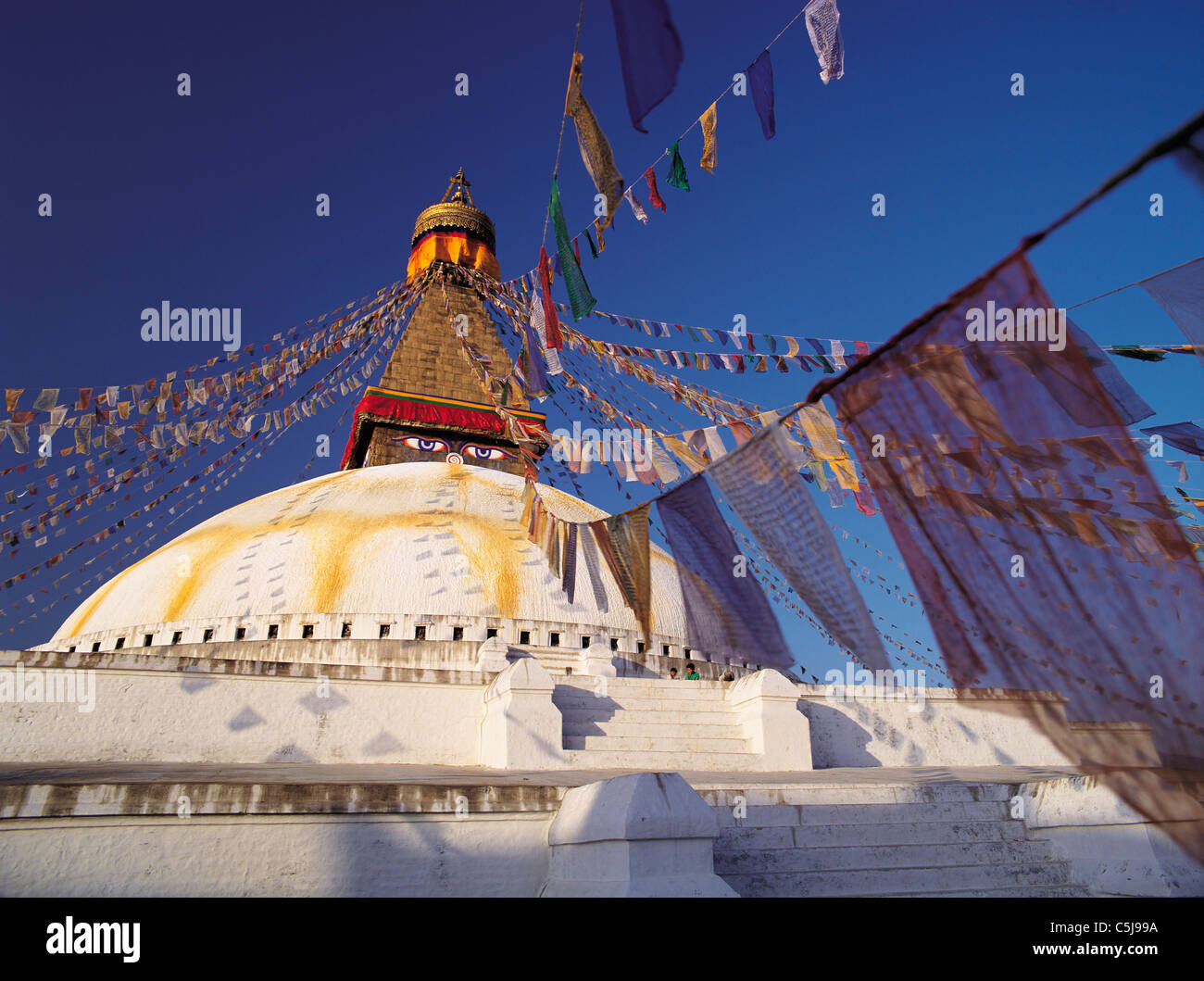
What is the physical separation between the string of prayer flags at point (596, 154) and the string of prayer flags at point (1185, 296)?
15.0 ft

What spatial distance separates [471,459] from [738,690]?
12.5m

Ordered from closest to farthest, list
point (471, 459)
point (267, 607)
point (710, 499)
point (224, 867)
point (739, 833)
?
1. point (224, 867)
2. point (739, 833)
3. point (710, 499)
4. point (267, 607)
5. point (471, 459)

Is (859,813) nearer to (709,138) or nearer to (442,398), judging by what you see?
(709,138)

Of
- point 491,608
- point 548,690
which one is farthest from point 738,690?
point 491,608

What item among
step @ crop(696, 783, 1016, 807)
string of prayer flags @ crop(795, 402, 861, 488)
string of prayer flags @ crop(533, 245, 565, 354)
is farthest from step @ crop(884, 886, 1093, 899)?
string of prayer flags @ crop(533, 245, 565, 354)

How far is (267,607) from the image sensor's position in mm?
12383

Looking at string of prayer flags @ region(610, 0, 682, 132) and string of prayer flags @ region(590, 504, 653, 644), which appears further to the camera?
string of prayer flags @ region(590, 504, 653, 644)

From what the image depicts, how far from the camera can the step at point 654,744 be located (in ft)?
28.1

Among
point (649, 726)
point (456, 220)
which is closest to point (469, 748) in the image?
point (649, 726)

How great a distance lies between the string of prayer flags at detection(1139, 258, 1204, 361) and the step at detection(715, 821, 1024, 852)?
14.0 ft

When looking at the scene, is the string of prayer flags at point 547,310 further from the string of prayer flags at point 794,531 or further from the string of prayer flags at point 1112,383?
the string of prayer flags at point 1112,383

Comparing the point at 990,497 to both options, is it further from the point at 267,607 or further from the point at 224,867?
the point at 267,607

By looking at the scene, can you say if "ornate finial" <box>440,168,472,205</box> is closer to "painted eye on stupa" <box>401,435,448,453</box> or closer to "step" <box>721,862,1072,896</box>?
"painted eye on stupa" <box>401,435,448,453</box>

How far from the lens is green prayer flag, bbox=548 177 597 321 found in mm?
8641
